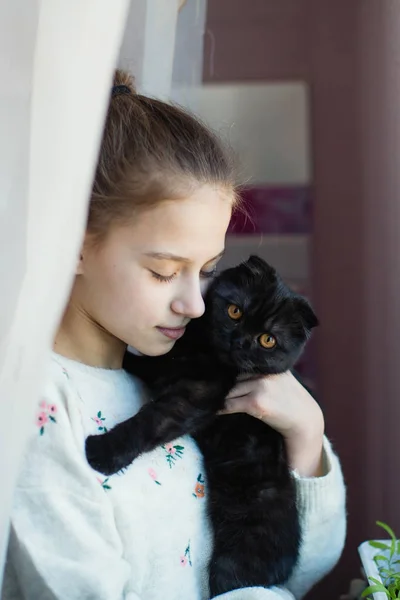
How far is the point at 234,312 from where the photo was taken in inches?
43.4

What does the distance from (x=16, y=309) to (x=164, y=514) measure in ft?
1.44

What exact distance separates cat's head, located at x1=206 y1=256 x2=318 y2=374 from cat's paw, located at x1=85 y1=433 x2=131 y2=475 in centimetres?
27

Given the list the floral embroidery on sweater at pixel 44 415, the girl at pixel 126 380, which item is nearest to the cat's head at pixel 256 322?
the girl at pixel 126 380

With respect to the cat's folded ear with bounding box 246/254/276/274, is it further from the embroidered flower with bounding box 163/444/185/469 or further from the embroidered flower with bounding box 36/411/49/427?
the embroidered flower with bounding box 36/411/49/427

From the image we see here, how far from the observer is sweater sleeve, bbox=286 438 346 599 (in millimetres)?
1085

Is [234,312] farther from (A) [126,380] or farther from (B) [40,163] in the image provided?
(B) [40,163]

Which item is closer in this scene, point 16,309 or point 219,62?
point 16,309

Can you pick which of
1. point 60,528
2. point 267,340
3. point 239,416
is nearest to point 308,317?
point 267,340

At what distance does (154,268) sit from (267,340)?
10.9 inches

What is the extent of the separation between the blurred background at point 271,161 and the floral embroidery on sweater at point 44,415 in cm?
17

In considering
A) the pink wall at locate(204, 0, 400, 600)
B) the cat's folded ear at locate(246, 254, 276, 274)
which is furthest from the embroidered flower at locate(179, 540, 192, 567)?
the pink wall at locate(204, 0, 400, 600)

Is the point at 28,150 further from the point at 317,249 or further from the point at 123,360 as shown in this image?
the point at 317,249

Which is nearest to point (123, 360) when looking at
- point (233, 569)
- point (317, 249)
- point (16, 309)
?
point (233, 569)

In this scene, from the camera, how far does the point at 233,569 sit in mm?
1012
